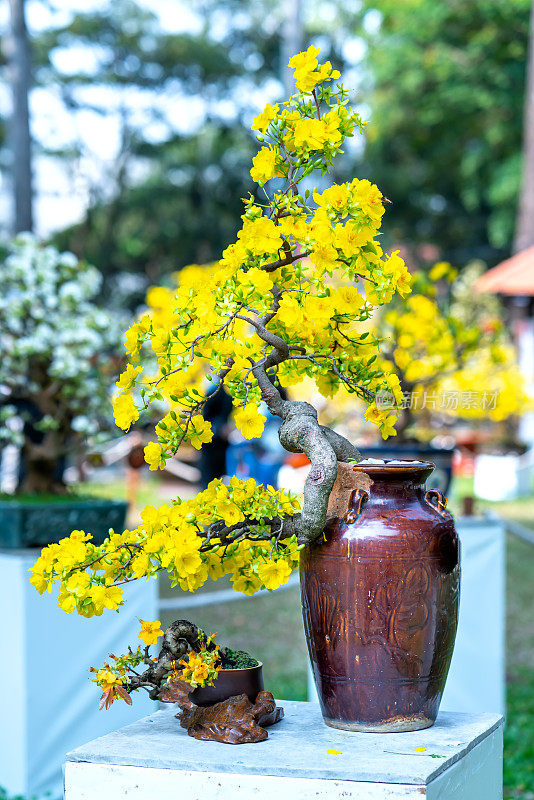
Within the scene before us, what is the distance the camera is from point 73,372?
402 cm

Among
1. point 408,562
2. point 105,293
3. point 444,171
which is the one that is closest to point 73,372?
point 408,562

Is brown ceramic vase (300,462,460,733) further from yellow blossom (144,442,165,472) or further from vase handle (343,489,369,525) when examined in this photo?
yellow blossom (144,442,165,472)

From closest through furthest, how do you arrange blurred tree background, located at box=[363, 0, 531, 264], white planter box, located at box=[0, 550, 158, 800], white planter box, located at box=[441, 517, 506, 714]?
1. white planter box, located at box=[0, 550, 158, 800]
2. white planter box, located at box=[441, 517, 506, 714]
3. blurred tree background, located at box=[363, 0, 531, 264]

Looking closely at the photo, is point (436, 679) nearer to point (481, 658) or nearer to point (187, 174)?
point (481, 658)

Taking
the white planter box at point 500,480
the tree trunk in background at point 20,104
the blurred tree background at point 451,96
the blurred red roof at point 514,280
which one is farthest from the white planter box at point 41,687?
the blurred tree background at point 451,96

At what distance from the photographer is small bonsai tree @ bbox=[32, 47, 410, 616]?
75.6 inches

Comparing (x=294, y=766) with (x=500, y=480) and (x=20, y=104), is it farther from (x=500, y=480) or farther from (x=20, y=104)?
(x=500, y=480)

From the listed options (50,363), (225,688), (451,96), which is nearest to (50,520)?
(50,363)

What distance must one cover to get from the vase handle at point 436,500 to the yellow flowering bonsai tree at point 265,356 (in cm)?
17

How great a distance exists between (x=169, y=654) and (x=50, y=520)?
1659mm

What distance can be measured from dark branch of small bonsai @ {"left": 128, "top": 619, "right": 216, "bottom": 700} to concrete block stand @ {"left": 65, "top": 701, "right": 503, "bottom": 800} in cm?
11

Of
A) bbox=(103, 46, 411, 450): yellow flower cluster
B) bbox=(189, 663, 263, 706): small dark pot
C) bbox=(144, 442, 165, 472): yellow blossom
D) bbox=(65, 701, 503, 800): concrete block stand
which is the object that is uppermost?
bbox=(103, 46, 411, 450): yellow flower cluster

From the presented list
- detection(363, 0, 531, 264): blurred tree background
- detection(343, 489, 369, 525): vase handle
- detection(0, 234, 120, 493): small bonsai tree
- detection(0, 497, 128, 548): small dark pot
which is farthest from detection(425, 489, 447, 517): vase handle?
detection(363, 0, 531, 264): blurred tree background

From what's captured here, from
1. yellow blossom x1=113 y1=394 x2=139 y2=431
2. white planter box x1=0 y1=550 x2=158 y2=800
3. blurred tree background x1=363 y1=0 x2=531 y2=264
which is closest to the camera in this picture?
yellow blossom x1=113 y1=394 x2=139 y2=431
